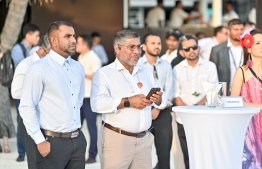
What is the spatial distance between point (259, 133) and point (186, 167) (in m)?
1.72

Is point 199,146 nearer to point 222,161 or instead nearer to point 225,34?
point 222,161

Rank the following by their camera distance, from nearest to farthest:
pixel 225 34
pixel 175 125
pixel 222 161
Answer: pixel 222 161
pixel 175 125
pixel 225 34

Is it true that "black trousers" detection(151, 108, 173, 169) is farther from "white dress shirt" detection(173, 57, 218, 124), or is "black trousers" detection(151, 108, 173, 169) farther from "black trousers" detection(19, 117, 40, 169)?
"black trousers" detection(19, 117, 40, 169)

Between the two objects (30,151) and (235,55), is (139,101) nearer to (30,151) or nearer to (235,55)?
(30,151)

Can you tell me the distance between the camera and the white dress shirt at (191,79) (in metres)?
9.11

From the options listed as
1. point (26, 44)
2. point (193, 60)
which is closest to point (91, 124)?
point (26, 44)

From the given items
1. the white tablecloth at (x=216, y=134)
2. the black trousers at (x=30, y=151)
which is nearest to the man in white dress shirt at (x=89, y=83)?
the black trousers at (x=30, y=151)

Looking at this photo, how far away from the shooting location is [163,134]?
29.6ft

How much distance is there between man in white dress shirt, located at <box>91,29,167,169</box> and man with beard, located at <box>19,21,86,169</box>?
14.9 inches

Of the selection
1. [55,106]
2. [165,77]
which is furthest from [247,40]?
[55,106]

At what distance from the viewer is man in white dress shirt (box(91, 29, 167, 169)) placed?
23.6 ft

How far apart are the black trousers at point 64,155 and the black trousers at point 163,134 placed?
2.18m

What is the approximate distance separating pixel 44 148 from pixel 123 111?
937mm

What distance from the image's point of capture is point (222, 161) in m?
6.66
